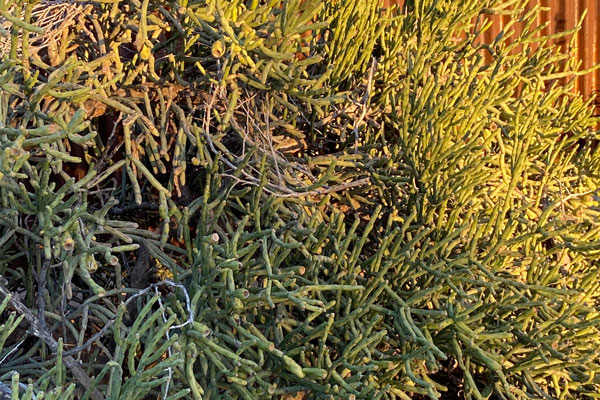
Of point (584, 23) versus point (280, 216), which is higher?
point (584, 23)

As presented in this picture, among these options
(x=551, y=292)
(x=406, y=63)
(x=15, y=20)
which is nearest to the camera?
(x=15, y=20)

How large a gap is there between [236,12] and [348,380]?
1.27 metres

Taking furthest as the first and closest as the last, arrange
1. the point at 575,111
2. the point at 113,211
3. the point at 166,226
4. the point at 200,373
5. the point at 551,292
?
the point at 575,111 < the point at 113,211 < the point at 551,292 < the point at 166,226 < the point at 200,373

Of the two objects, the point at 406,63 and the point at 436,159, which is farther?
the point at 406,63

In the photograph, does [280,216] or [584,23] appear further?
[584,23]

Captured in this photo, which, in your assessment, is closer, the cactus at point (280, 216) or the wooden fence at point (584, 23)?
the cactus at point (280, 216)

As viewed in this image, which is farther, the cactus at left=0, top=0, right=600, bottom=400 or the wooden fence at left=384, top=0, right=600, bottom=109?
the wooden fence at left=384, top=0, right=600, bottom=109

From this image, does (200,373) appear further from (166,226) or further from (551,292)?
(551,292)

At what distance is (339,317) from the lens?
226 centimetres

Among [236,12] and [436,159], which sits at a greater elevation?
[236,12]

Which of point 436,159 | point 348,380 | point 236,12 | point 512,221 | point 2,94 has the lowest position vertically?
point 348,380

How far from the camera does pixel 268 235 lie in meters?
2.13

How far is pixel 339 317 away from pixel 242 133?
0.79 m

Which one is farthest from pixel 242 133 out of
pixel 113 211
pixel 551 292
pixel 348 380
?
pixel 551 292
